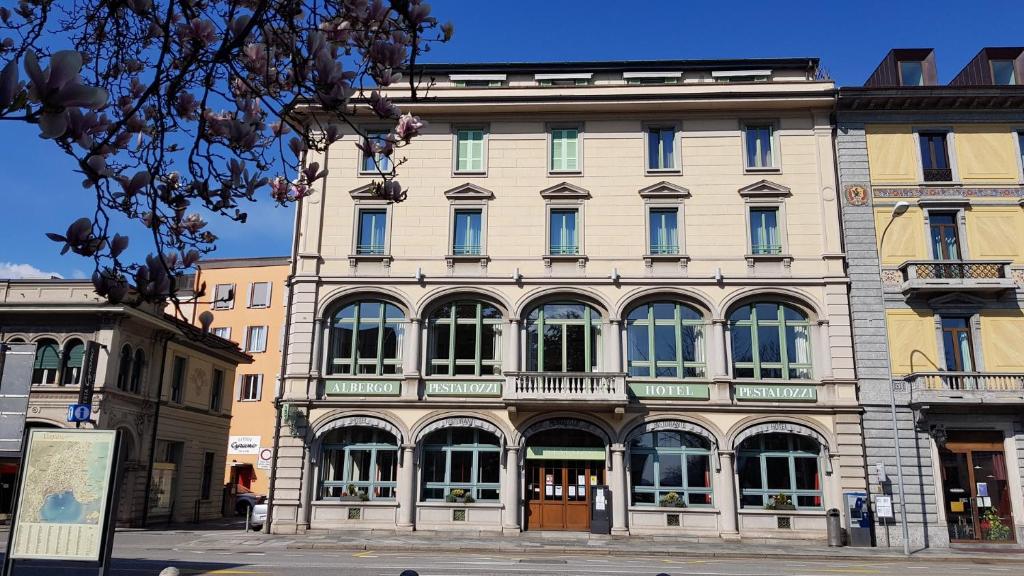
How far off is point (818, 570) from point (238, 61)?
54.3 feet

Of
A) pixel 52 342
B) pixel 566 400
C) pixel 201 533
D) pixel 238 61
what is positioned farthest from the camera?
pixel 52 342

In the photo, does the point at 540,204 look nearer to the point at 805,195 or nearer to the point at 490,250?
the point at 490,250

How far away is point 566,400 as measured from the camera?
81.3ft

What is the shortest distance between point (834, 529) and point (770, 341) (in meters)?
6.19

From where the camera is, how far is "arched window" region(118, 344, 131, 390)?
29.4 meters

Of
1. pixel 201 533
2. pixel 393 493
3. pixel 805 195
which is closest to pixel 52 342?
pixel 201 533

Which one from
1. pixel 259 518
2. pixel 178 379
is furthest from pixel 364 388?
pixel 178 379

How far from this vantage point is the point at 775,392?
25375mm

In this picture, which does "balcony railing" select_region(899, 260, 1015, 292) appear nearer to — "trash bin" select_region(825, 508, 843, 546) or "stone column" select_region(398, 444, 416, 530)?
"trash bin" select_region(825, 508, 843, 546)

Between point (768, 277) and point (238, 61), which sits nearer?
point (238, 61)

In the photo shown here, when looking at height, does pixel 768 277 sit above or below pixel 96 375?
above

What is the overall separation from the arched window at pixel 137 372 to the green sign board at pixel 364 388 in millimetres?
9385

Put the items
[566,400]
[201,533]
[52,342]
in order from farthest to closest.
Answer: [52,342], [201,533], [566,400]

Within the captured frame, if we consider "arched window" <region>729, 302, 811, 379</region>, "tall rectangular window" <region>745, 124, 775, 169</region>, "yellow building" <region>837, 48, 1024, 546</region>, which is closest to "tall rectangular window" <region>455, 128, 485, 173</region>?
"tall rectangular window" <region>745, 124, 775, 169</region>
